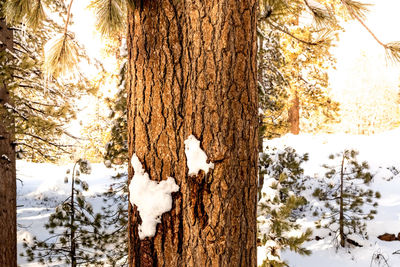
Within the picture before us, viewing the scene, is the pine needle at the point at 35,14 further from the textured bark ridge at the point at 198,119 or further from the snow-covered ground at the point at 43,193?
the snow-covered ground at the point at 43,193

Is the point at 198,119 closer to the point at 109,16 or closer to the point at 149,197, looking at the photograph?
the point at 149,197

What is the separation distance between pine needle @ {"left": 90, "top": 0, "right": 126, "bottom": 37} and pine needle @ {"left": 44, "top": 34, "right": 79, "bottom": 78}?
0.22 meters

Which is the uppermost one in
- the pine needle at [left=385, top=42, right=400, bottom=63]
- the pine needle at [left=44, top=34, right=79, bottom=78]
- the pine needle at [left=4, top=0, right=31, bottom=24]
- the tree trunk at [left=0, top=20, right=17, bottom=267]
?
the pine needle at [left=4, top=0, right=31, bottom=24]

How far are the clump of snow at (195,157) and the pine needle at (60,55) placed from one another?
37.0 inches

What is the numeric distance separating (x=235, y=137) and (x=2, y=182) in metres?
4.59

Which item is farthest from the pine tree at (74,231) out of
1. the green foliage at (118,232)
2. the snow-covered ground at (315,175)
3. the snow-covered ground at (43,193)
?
the snow-covered ground at (43,193)

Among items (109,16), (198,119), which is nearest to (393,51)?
(198,119)

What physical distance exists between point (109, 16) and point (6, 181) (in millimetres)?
4126

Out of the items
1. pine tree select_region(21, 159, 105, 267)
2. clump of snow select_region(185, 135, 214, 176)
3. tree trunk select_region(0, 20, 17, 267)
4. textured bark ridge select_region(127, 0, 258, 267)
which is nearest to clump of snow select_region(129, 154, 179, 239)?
textured bark ridge select_region(127, 0, 258, 267)

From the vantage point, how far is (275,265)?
3805 millimetres

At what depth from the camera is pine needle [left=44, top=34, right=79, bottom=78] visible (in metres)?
1.96

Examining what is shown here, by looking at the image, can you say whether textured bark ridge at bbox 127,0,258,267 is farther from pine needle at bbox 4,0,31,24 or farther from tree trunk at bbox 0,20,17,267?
tree trunk at bbox 0,20,17,267

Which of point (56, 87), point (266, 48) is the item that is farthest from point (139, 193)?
point (266, 48)

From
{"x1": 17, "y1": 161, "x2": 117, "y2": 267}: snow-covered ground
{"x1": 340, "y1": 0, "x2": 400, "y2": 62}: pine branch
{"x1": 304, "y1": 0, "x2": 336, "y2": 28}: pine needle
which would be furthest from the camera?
{"x1": 17, "y1": 161, "x2": 117, "y2": 267}: snow-covered ground
